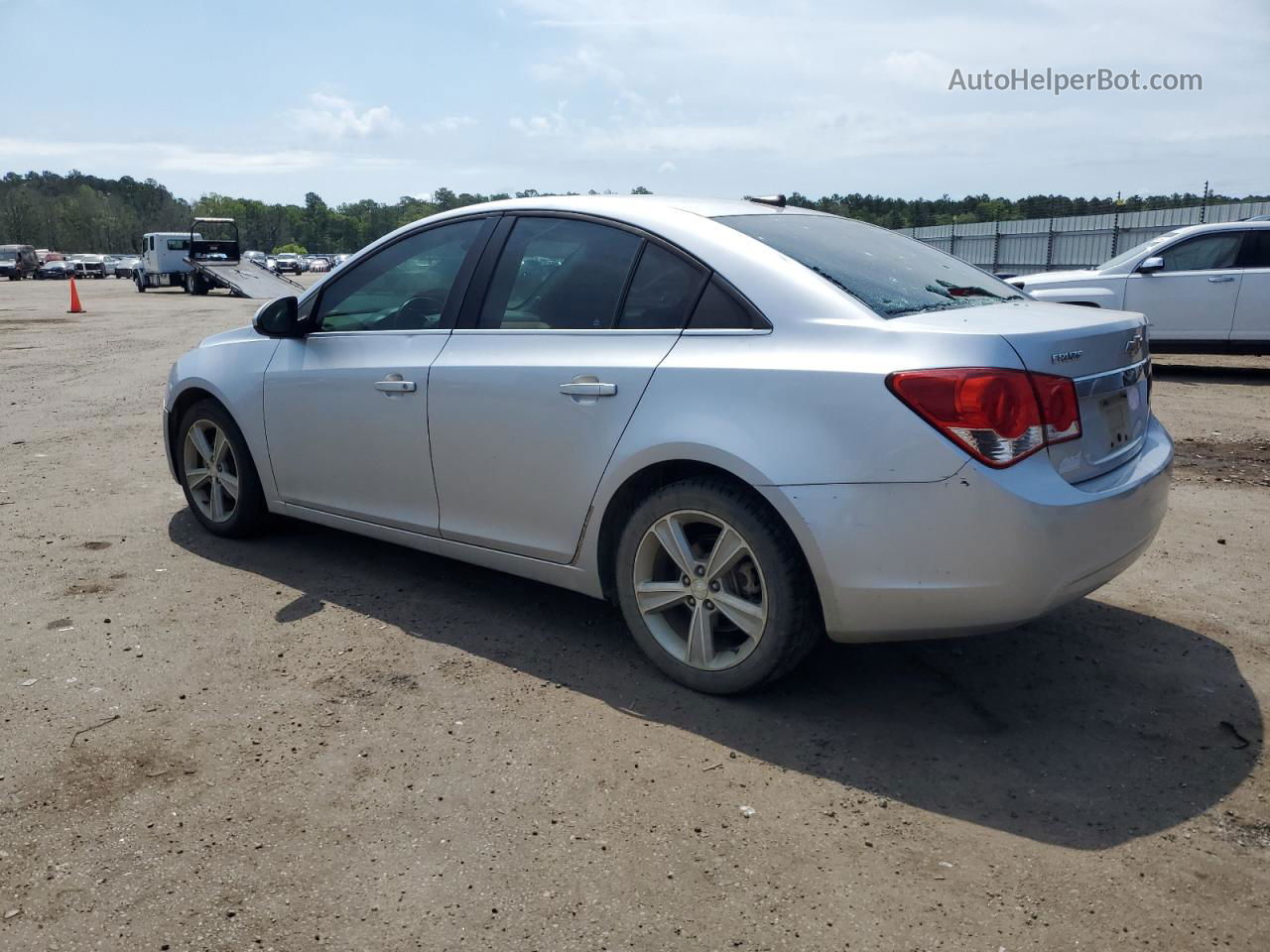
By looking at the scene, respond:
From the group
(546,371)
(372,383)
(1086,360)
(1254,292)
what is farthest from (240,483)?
(1254,292)

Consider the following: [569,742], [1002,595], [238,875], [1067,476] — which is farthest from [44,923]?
[1067,476]

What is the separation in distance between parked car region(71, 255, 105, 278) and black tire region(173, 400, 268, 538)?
76.3 metres

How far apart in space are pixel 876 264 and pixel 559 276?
1.19 m

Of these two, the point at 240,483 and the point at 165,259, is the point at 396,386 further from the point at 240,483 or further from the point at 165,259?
the point at 165,259

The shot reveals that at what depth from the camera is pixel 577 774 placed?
127 inches

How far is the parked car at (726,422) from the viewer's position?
315 centimetres

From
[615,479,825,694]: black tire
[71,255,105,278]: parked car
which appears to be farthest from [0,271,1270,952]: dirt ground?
[71,255,105,278]: parked car

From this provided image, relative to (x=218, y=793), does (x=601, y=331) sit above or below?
above

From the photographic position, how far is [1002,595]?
3.14 m

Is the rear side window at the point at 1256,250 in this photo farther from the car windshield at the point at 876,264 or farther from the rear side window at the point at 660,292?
the rear side window at the point at 660,292

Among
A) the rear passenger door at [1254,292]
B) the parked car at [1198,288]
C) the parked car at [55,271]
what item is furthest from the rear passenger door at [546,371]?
the parked car at [55,271]

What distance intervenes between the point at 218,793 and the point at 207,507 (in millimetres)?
2855

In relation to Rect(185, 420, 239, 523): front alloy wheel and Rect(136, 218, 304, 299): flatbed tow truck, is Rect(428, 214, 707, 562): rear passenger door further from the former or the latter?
Rect(136, 218, 304, 299): flatbed tow truck

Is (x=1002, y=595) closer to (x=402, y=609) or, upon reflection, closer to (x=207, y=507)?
(x=402, y=609)
